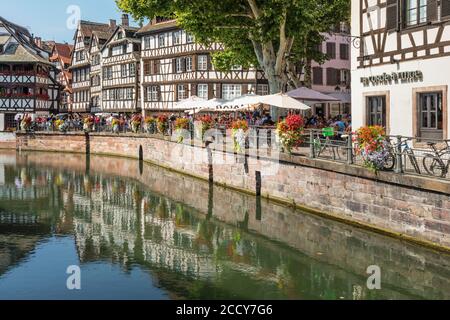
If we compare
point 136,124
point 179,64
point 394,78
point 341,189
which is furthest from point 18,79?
point 341,189

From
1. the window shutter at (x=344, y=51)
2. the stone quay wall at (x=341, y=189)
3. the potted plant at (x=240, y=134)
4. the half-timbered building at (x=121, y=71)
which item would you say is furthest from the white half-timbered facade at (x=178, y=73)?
the potted plant at (x=240, y=134)

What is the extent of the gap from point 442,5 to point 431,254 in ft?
25.3

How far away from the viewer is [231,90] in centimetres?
5312

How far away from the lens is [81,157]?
4881 centimetres

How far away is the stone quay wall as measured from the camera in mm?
15359

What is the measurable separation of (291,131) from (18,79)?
50.2m

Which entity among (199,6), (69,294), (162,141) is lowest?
(69,294)

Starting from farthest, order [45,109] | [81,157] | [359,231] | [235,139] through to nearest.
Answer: [45,109] → [81,157] → [235,139] → [359,231]

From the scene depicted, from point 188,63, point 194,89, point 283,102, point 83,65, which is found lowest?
point 283,102

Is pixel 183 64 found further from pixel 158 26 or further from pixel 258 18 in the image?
pixel 258 18

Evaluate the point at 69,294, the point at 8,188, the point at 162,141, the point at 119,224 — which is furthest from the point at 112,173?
the point at 69,294

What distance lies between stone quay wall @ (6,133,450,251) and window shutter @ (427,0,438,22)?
5.15m

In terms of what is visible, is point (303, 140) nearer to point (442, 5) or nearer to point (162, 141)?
point (442, 5)

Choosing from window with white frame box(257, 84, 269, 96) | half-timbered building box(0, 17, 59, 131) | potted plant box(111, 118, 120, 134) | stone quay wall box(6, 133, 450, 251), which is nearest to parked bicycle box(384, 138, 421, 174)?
stone quay wall box(6, 133, 450, 251)
